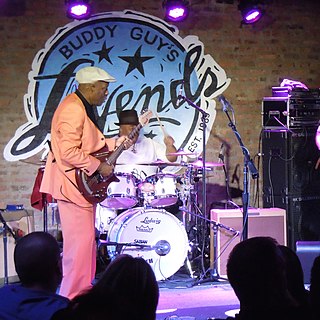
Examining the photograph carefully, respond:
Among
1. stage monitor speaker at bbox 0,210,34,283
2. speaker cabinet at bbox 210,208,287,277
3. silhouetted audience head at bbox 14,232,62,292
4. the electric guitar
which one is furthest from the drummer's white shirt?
silhouetted audience head at bbox 14,232,62,292

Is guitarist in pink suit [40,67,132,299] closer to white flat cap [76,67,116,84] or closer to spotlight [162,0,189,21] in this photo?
white flat cap [76,67,116,84]

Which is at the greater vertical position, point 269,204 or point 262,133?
point 262,133

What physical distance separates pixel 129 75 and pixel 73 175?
3184mm

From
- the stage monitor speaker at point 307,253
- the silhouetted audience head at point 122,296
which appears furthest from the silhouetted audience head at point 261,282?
the stage monitor speaker at point 307,253

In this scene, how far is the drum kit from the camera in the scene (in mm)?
6000

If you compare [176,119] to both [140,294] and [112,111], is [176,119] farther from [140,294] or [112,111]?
[140,294]

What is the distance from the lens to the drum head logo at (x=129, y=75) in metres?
7.22

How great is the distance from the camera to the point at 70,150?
4395mm

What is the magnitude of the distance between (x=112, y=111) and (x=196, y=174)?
59.4 inches

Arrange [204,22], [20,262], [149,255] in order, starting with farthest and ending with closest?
1. [204,22]
2. [149,255]
3. [20,262]

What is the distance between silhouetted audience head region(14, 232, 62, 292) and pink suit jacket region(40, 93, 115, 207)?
5.46 ft

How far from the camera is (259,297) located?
7.16ft

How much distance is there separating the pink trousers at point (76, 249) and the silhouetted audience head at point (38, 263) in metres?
1.65

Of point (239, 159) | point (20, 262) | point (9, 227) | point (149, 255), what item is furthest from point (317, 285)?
point (239, 159)
